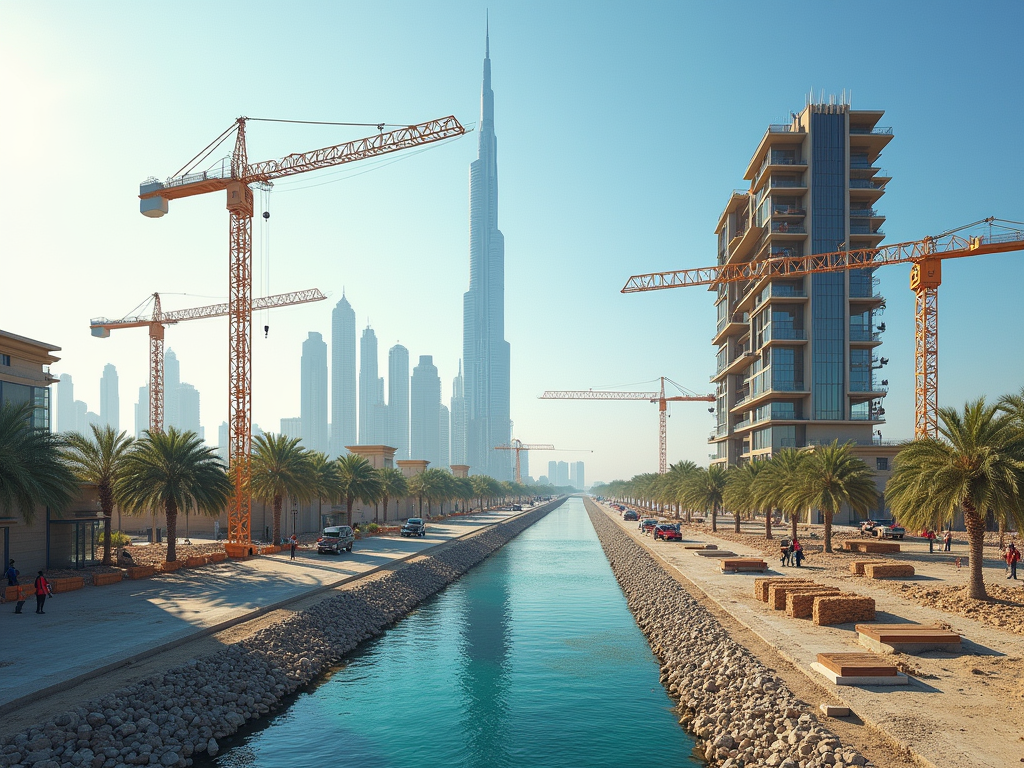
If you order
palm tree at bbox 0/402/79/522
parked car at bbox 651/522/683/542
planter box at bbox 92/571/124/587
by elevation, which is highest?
palm tree at bbox 0/402/79/522

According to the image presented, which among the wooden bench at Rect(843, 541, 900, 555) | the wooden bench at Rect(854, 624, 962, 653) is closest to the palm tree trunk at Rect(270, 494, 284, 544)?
the wooden bench at Rect(843, 541, 900, 555)

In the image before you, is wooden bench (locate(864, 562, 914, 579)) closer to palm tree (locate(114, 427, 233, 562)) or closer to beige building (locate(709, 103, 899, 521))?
palm tree (locate(114, 427, 233, 562))

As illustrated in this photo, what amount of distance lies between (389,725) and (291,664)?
6109 millimetres

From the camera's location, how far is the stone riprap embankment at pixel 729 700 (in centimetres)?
1630

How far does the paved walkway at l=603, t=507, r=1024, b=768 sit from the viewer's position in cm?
1527

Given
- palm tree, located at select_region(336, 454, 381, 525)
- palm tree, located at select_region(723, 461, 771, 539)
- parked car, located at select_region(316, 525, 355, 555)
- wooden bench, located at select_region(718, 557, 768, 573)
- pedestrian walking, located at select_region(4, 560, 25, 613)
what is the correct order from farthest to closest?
palm tree, located at select_region(336, 454, 381, 525), palm tree, located at select_region(723, 461, 771, 539), parked car, located at select_region(316, 525, 355, 555), wooden bench, located at select_region(718, 557, 768, 573), pedestrian walking, located at select_region(4, 560, 25, 613)

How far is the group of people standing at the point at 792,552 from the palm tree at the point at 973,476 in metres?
14.8

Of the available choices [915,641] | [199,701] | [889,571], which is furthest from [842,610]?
[199,701]

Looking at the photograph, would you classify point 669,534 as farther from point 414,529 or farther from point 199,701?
point 199,701

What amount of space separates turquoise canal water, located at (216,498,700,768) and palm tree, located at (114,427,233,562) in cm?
1571

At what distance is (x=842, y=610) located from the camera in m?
27.9

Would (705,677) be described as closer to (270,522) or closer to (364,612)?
(364,612)

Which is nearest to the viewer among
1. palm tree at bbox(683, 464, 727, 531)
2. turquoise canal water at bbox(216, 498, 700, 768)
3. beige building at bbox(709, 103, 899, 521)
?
turquoise canal water at bbox(216, 498, 700, 768)

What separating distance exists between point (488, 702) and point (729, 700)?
26.7 ft
